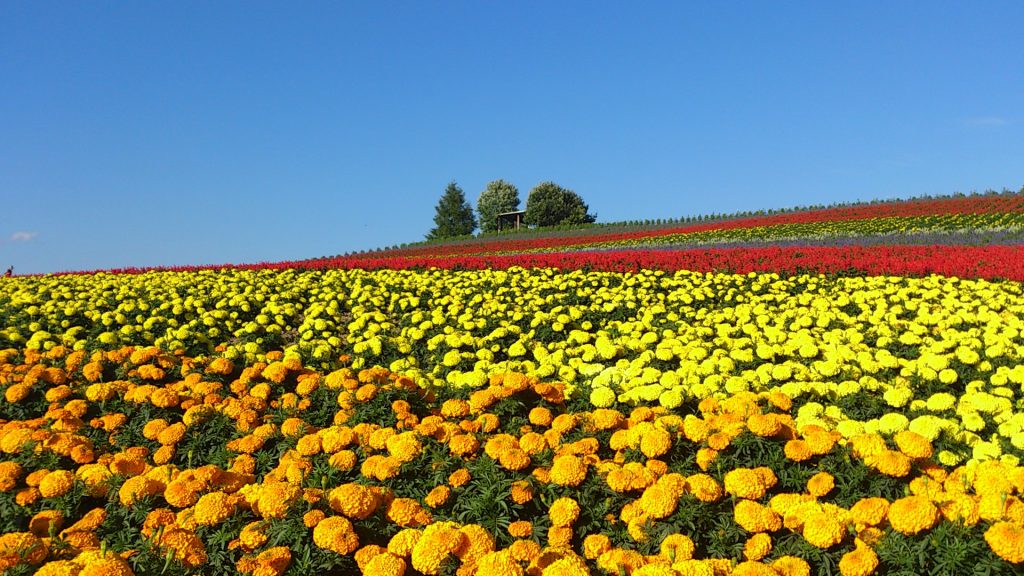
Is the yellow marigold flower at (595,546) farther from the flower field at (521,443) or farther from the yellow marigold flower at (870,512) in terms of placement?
the yellow marigold flower at (870,512)

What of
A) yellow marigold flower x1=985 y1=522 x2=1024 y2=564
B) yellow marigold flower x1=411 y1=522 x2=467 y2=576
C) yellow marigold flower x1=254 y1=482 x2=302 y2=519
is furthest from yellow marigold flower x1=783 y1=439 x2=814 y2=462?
yellow marigold flower x1=254 y1=482 x2=302 y2=519

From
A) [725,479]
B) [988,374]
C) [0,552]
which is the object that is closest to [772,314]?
[988,374]

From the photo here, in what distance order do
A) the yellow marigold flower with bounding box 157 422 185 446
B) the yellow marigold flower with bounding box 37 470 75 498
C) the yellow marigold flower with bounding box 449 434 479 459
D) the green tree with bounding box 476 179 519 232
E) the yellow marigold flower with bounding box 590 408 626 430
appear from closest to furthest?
the yellow marigold flower with bounding box 37 470 75 498, the yellow marigold flower with bounding box 449 434 479 459, the yellow marigold flower with bounding box 590 408 626 430, the yellow marigold flower with bounding box 157 422 185 446, the green tree with bounding box 476 179 519 232

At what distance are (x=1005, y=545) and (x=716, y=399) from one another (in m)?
2.09

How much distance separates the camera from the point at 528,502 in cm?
352

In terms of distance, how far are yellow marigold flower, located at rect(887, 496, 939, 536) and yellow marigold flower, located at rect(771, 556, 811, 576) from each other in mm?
398

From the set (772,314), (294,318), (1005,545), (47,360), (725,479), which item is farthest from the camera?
(294,318)

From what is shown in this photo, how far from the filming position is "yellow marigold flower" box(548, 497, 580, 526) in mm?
3170

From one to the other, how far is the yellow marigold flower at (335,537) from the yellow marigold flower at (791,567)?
168 cm

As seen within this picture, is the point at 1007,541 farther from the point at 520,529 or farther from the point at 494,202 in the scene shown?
the point at 494,202

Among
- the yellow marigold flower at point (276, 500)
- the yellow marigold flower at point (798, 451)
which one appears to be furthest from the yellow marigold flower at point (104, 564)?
the yellow marigold flower at point (798, 451)

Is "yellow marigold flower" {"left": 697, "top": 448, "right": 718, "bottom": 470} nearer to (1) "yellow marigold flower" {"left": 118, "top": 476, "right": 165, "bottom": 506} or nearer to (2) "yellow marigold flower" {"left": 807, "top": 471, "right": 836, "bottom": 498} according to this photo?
(2) "yellow marigold flower" {"left": 807, "top": 471, "right": 836, "bottom": 498}

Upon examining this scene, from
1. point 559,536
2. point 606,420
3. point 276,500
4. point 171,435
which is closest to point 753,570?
point 559,536

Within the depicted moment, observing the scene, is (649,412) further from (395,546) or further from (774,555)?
(395,546)
